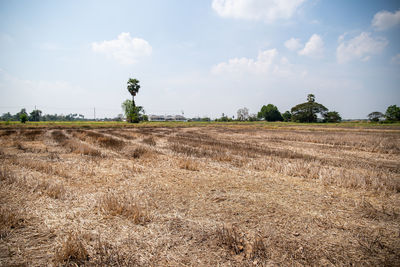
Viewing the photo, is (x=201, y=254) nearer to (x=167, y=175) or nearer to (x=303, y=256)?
(x=303, y=256)

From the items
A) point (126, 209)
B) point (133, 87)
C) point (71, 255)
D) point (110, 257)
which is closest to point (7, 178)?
point (126, 209)

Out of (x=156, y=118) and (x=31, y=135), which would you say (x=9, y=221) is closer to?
(x=31, y=135)

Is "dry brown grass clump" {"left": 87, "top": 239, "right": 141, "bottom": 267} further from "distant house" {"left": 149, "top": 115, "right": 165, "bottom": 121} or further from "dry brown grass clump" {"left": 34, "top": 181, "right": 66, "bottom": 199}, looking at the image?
"distant house" {"left": 149, "top": 115, "right": 165, "bottom": 121}

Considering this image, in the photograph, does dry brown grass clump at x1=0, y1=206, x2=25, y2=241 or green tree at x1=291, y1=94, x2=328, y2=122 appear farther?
green tree at x1=291, y1=94, x2=328, y2=122

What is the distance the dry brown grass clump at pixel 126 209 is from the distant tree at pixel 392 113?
374ft

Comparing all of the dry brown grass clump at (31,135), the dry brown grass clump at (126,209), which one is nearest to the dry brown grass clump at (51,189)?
the dry brown grass clump at (126,209)

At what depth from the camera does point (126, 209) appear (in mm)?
4488

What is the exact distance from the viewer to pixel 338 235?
3.71m

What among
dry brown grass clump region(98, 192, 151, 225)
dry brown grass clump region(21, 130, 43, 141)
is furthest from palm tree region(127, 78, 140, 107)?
dry brown grass clump region(98, 192, 151, 225)

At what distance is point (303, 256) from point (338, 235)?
1.21 m

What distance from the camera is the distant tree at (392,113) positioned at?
82.1 metres

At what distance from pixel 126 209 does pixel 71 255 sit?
1531mm

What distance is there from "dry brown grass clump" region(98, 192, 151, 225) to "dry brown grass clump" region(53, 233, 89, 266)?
115cm

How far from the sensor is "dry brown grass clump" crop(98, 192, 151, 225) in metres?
4.19
